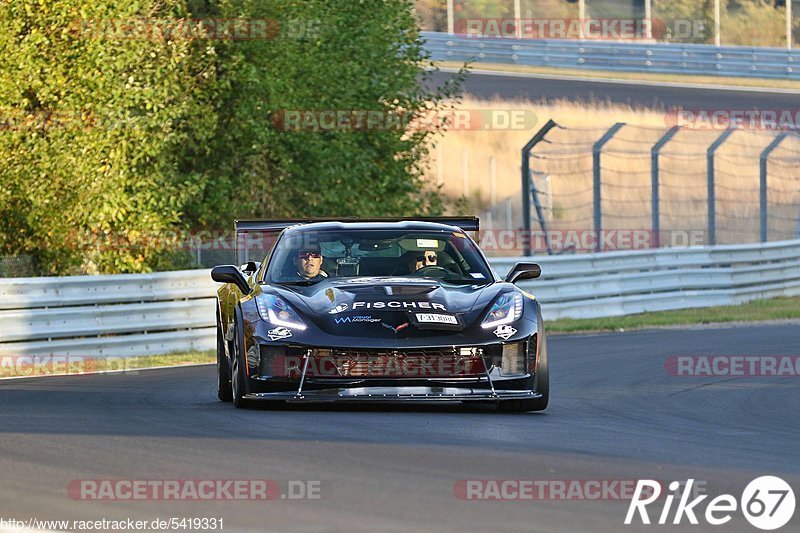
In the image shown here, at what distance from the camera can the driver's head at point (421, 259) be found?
1112 centimetres

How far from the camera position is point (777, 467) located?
300 inches

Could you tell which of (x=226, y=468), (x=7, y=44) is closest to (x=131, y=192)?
(x=7, y=44)

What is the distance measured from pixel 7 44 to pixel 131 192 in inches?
96.8

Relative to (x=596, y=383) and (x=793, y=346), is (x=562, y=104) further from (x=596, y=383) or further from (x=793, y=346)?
(x=596, y=383)

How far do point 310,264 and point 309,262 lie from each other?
0.02m

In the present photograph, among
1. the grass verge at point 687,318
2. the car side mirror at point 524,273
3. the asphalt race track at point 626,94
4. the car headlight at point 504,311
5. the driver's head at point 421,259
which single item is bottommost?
the grass verge at point 687,318

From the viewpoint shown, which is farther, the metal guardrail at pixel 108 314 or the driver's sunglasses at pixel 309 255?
the metal guardrail at pixel 108 314

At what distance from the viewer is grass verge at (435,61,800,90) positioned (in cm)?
4691

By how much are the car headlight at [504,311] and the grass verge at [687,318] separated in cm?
1005

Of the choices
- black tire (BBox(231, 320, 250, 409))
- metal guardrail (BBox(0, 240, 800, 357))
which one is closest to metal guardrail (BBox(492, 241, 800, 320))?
metal guardrail (BBox(0, 240, 800, 357))

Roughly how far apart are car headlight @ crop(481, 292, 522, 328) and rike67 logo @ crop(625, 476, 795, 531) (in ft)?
10.2

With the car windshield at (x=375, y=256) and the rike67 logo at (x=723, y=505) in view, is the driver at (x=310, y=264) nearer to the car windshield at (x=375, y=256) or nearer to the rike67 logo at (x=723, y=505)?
the car windshield at (x=375, y=256)

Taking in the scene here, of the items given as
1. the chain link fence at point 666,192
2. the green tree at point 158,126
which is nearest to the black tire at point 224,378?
the green tree at point 158,126

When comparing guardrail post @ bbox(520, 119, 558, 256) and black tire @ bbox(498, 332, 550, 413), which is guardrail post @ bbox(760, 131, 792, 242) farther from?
black tire @ bbox(498, 332, 550, 413)
